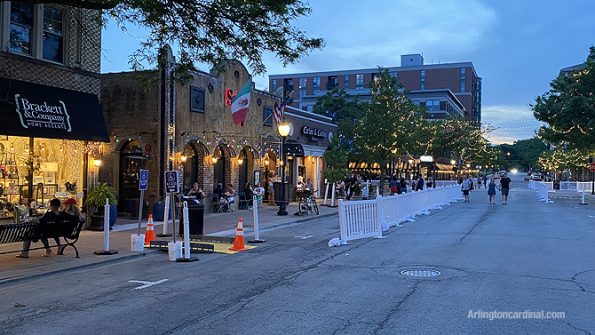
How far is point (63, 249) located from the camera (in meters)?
11.6

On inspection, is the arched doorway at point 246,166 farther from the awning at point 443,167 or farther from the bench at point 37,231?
the awning at point 443,167

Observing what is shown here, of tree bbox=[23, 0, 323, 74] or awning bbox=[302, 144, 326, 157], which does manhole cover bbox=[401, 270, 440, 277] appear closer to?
tree bbox=[23, 0, 323, 74]

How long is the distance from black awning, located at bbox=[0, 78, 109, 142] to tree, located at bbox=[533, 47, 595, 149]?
29.5 metres

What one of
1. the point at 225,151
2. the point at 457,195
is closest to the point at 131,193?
the point at 225,151

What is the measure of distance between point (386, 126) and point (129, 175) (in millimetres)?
19478

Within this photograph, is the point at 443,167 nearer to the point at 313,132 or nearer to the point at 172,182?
the point at 313,132

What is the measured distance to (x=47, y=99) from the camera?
14.1 metres

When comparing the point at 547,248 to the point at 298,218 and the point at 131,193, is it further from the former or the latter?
the point at 131,193

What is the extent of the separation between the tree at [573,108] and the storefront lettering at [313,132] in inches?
600

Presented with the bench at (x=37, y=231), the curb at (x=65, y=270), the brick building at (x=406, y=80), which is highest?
the brick building at (x=406, y=80)

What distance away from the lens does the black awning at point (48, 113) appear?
13.0m

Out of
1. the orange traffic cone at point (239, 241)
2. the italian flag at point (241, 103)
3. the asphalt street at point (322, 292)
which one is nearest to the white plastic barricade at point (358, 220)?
the asphalt street at point (322, 292)

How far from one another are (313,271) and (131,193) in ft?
43.1

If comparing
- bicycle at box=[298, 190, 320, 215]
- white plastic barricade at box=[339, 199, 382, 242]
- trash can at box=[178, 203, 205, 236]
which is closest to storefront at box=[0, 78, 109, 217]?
trash can at box=[178, 203, 205, 236]
